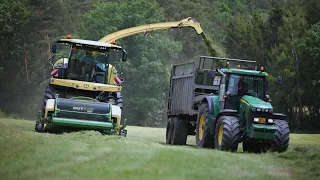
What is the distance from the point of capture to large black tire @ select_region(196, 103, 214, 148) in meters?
22.0

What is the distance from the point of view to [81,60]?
85.8 feet

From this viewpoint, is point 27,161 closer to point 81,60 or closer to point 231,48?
point 81,60

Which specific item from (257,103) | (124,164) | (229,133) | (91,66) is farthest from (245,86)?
(124,164)

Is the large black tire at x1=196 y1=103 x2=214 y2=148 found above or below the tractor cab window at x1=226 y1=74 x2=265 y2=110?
below

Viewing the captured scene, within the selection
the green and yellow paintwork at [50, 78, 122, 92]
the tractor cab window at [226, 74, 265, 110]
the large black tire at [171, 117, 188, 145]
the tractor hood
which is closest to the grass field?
the tractor hood

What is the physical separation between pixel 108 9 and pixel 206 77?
50.9 meters

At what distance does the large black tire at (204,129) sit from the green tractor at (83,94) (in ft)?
8.18

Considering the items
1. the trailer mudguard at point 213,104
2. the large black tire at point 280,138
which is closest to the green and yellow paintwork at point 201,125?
the trailer mudguard at point 213,104

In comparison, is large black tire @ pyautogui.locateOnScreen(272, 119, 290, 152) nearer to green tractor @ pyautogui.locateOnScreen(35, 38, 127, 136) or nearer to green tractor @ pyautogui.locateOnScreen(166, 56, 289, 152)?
green tractor @ pyautogui.locateOnScreen(166, 56, 289, 152)

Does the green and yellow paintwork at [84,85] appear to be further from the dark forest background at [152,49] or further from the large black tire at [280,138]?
the dark forest background at [152,49]

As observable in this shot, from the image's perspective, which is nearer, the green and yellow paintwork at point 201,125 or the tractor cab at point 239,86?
the tractor cab at point 239,86

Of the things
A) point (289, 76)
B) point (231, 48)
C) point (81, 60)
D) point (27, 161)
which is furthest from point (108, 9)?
point (27, 161)

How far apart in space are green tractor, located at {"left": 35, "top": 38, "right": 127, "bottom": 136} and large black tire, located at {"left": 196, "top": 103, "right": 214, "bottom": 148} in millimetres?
2494

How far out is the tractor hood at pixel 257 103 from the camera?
2029 cm
